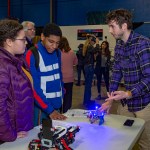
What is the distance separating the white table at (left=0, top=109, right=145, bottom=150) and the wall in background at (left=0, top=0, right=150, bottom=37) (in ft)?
20.8

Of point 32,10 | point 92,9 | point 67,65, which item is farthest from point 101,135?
point 32,10

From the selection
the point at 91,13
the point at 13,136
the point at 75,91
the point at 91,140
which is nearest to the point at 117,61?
the point at 91,140

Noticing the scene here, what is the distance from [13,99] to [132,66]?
95 cm

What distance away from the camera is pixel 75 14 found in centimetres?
902

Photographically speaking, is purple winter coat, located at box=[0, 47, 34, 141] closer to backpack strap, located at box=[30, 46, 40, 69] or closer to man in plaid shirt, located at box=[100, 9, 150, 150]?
backpack strap, located at box=[30, 46, 40, 69]

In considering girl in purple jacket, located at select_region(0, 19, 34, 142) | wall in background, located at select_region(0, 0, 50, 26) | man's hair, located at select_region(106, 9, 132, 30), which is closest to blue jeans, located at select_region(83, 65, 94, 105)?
man's hair, located at select_region(106, 9, 132, 30)

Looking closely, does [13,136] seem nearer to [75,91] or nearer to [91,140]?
[91,140]

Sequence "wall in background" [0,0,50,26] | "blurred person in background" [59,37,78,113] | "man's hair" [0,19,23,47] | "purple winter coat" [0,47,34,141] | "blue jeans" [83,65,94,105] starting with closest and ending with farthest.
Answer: "purple winter coat" [0,47,34,141], "man's hair" [0,19,23,47], "blurred person in background" [59,37,78,113], "blue jeans" [83,65,94,105], "wall in background" [0,0,50,26]

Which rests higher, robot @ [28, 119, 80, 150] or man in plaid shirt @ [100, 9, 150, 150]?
man in plaid shirt @ [100, 9, 150, 150]

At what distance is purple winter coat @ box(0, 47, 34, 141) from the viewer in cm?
144

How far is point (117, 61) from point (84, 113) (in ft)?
1.69

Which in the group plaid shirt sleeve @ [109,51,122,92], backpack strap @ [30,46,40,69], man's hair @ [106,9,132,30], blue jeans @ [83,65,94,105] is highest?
man's hair @ [106,9,132,30]

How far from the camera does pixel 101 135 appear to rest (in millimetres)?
1599

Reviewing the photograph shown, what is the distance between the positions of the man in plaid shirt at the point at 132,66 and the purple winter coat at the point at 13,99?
Answer: 63 cm
